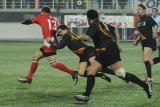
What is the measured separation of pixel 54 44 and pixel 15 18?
40081 mm

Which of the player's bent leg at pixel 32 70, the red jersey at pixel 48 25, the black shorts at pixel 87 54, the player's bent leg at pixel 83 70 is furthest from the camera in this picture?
the red jersey at pixel 48 25

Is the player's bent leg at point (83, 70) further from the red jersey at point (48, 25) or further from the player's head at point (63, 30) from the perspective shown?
the red jersey at point (48, 25)

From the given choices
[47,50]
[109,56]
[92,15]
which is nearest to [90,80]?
[109,56]

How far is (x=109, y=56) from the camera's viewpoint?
10023mm

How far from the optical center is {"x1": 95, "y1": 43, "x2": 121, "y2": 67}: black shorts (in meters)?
10.0

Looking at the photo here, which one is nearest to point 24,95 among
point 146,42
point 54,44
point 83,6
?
point 54,44

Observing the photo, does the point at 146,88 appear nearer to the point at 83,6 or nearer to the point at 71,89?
the point at 71,89

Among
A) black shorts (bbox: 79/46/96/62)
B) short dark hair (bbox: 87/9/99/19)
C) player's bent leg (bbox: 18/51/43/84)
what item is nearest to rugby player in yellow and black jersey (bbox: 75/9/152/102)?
short dark hair (bbox: 87/9/99/19)

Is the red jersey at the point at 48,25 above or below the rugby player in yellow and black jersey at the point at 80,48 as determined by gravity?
above

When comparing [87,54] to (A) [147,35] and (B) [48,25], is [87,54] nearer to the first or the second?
(B) [48,25]

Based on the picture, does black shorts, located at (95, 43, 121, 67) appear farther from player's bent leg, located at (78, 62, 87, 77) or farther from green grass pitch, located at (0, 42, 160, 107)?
player's bent leg, located at (78, 62, 87, 77)

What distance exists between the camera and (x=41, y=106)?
986cm

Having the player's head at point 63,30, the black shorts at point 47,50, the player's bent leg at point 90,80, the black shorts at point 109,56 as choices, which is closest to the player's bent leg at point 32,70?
the black shorts at point 47,50

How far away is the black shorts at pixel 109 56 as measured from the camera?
1003cm
